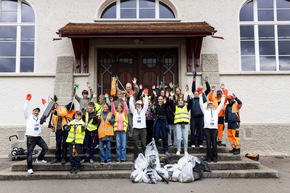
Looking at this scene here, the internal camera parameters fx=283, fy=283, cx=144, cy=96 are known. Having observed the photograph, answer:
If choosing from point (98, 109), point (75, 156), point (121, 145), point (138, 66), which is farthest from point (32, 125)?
point (138, 66)

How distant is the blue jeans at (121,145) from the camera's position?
25.0 ft

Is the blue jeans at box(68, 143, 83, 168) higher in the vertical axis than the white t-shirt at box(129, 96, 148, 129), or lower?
lower

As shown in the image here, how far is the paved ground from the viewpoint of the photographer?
20.2ft

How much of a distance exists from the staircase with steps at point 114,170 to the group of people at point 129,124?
0.18m

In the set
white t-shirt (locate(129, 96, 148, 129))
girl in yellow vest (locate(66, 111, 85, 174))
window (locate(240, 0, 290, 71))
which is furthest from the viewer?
window (locate(240, 0, 290, 71))

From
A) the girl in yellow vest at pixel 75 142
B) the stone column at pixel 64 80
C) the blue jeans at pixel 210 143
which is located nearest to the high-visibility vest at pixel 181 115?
the blue jeans at pixel 210 143

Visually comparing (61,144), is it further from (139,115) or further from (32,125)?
(139,115)

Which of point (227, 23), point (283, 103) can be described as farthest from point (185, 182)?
Result: point (227, 23)

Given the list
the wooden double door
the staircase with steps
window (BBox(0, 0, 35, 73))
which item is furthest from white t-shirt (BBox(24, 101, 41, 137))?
window (BBox(0, 0, 35, 73))

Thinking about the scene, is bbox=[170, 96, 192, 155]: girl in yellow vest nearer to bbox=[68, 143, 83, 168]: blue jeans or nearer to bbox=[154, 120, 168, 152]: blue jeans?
bbox=[154, 120, 168, 152]: blue jeans

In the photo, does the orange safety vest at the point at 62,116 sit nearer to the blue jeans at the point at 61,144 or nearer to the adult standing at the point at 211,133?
the blue jeans at the point at 61,144

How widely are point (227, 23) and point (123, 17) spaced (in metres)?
4.07

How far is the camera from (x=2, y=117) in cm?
1043

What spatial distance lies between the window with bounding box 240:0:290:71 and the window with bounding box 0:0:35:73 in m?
8.24
